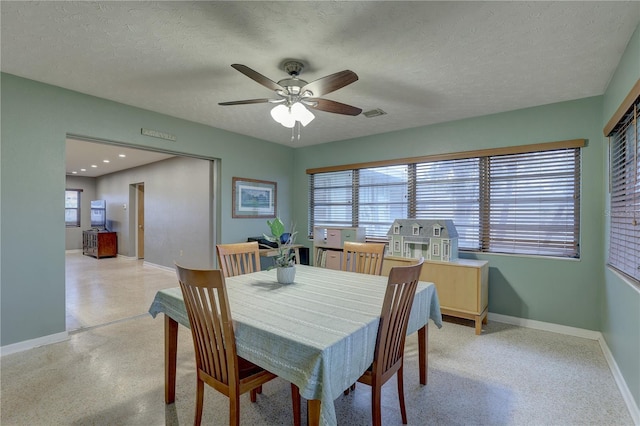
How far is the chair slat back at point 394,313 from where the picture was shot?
1.48 m

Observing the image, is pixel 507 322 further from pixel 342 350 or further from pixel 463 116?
pixel 342 350

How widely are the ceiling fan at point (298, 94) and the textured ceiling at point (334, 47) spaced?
159 mm

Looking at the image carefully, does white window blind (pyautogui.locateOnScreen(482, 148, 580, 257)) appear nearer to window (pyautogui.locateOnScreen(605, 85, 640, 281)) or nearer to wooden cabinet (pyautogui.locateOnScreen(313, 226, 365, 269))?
window (pyautogui.locateOnScreen(605, 85, 640, 281))

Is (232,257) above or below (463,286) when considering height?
above

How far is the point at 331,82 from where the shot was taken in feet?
6.64

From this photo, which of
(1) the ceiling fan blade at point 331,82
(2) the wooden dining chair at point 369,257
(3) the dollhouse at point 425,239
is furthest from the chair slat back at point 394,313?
(3) the dollhouse at point 425,239

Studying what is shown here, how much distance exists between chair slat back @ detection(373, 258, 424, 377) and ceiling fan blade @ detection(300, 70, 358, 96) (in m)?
1.21

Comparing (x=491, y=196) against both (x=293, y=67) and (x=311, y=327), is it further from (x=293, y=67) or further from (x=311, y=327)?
(x=311, y=327)

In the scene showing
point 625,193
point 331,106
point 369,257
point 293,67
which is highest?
point 293,67

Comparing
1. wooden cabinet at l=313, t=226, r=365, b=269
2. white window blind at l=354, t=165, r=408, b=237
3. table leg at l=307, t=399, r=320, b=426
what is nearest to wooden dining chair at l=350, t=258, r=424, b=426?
table leg at l=307, t=399, r=320, b=426

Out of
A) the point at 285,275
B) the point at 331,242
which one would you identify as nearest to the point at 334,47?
the point at 285,275

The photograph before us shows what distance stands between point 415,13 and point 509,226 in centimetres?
274

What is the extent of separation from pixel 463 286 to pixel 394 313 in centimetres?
212

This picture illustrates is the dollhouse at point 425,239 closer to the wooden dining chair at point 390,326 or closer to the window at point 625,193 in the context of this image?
the window at point 625,193
